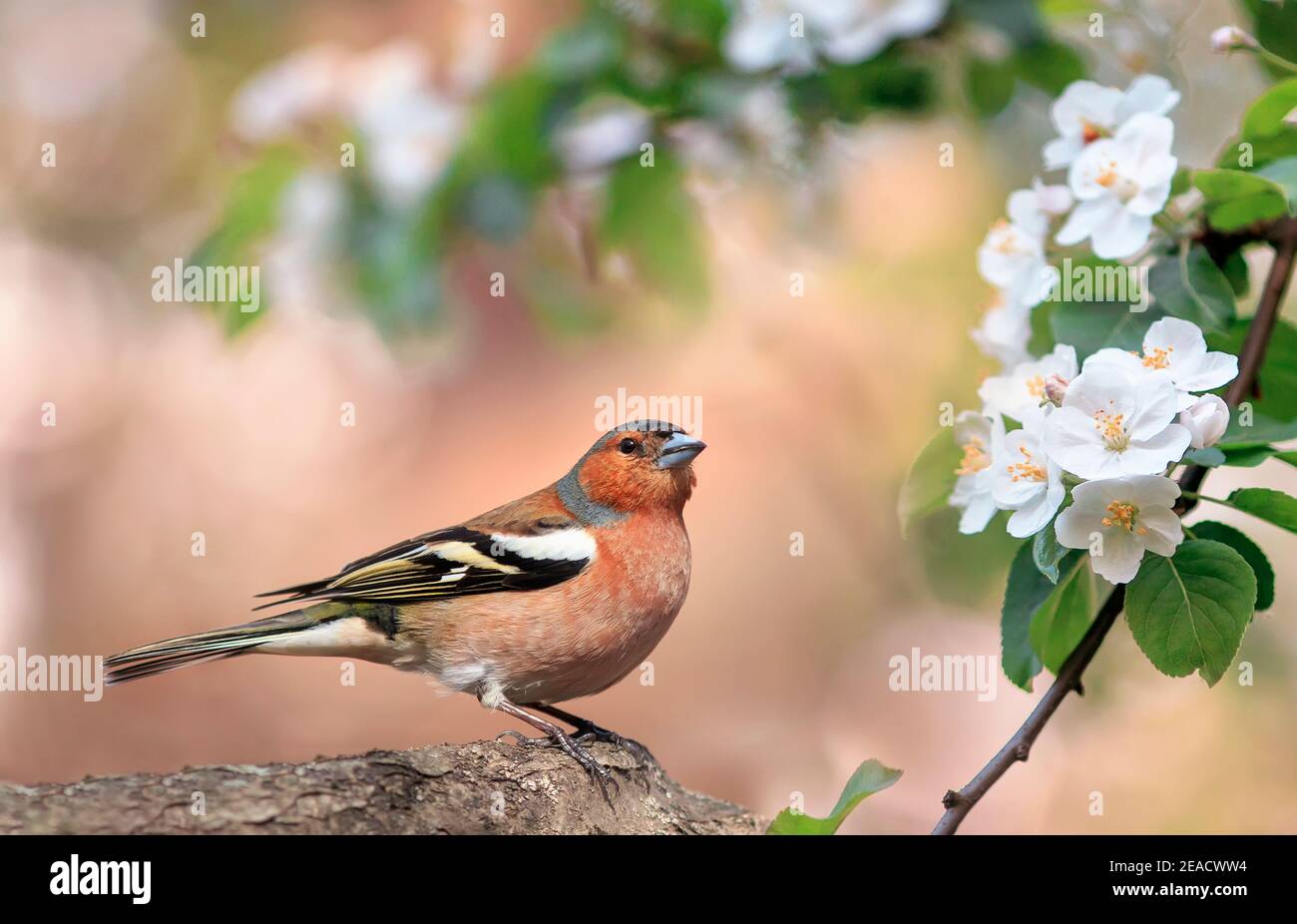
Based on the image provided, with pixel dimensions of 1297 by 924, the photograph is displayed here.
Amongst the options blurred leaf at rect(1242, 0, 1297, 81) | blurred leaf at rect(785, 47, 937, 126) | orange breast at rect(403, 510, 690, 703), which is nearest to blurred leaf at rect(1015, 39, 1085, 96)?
blurred leaf at rect(785, 47, 937, 126)

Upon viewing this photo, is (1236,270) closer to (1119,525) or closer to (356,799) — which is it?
(1119,525)

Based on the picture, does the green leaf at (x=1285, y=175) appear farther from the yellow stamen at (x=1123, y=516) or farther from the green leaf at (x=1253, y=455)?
the yellow stamen at (x=1123, y=516)

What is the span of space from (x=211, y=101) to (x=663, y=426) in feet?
13.0

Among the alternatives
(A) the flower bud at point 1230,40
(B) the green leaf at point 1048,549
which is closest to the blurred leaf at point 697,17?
(A) the flower bud at point 1230,40

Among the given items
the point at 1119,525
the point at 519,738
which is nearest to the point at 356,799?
the point at 519,738

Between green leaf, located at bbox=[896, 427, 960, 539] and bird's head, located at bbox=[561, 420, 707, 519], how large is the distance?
74 centimetres

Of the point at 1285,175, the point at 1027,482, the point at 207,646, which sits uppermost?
the point at 1285,175

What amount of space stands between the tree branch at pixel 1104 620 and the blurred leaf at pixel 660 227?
3.95ft

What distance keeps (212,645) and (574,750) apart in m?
0.83

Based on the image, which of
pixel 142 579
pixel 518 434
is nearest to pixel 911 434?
pixel 518 434

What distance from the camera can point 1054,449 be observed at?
1.63 meters

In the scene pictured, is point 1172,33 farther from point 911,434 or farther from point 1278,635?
point 1278,635

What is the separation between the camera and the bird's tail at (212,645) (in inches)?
88.4

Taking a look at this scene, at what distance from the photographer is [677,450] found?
2691 millimetres
